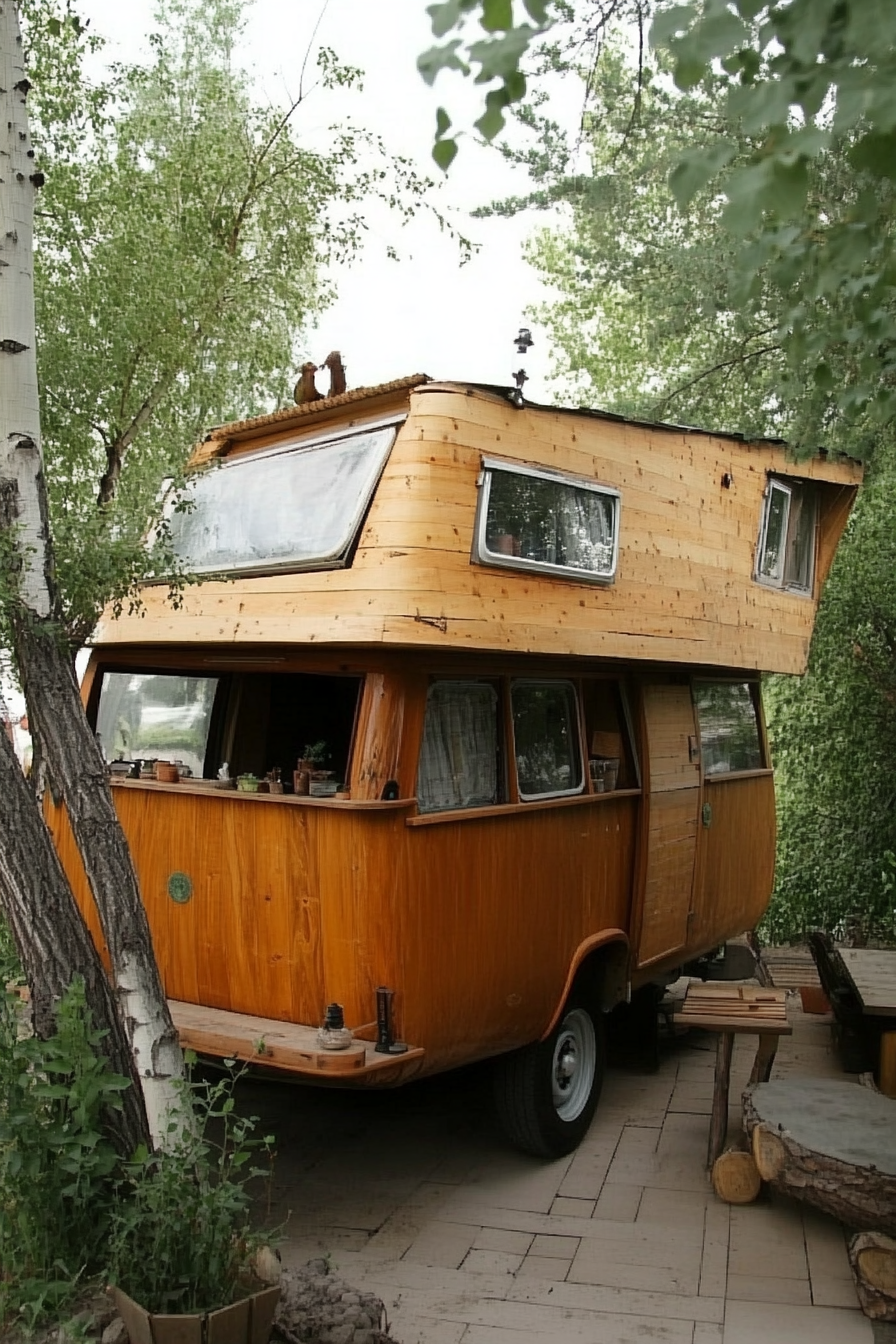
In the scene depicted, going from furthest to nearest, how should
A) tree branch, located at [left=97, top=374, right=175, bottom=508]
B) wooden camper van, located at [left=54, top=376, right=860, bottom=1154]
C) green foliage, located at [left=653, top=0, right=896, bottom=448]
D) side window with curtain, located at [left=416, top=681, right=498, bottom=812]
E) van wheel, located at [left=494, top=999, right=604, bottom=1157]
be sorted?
tree branch, located at [left=97, top=374, right=175, bottom=508]
van wheel, located at [left=494, top=999, right=604, bottom=1157]
side window with curtain, located at [left=416, top=681, right=498, bottom=812]
wooden camper van, located at [left=54, top=376, right=860, bottom=1154]
green foliage, located at [left=653, top=0, right=896, bottom=448]

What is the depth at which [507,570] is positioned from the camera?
5422 millimetres

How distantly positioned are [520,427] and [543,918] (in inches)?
92.2

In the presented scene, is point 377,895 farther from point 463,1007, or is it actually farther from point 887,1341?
point 887,1341

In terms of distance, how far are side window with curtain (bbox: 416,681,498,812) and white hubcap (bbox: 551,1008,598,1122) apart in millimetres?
1493

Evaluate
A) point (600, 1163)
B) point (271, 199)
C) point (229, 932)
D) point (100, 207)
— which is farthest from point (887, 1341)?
point (271, 199)

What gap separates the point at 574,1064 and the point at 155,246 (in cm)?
656

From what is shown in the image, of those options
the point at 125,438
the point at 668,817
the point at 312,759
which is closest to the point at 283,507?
the point at 312,759

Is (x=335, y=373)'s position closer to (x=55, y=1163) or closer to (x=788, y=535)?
(x=788, y=535)

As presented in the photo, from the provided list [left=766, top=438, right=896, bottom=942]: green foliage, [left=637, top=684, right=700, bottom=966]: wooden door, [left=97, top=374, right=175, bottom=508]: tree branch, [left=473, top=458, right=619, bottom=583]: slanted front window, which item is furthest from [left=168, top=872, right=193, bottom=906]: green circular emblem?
[left=766, top=438, right=896, bottom=942]: green foliage

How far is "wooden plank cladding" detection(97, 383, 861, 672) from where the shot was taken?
16.5 feet

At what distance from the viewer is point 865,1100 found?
562 centimetres

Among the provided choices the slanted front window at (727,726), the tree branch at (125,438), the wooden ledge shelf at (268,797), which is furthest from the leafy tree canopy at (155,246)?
the slanted front window at (727,726)

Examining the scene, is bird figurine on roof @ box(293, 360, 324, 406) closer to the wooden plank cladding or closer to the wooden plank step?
the wooden plank cladding

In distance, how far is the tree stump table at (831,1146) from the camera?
4840mm
